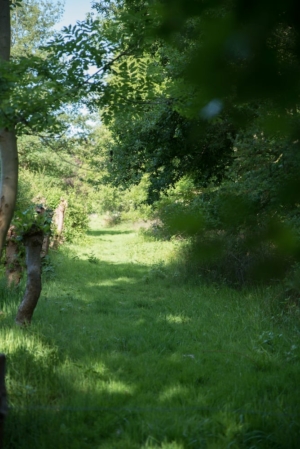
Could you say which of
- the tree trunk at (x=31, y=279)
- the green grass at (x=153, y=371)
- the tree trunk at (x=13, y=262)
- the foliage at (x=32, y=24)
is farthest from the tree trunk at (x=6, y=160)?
the foliage at (x=32, y=24)

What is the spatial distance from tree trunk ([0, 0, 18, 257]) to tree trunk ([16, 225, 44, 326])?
0.53m

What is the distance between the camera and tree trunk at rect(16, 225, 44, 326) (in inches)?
285

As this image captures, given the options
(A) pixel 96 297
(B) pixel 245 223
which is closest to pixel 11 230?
(A) pixel 96 297

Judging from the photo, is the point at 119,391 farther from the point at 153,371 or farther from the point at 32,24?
the point at 32,24

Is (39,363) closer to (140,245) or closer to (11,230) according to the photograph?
(11,230)

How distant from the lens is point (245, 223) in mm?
1749

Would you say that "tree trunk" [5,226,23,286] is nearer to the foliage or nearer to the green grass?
the green grass

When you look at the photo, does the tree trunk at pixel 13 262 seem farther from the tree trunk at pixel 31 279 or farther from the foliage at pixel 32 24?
the foliage at pixel 32 24

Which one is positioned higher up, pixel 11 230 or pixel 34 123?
pixel 34 123

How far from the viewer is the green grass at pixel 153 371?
4234 millimetres

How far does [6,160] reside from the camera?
262 inches

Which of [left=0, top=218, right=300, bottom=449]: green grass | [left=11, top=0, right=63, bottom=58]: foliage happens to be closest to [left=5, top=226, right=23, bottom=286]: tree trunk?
[left=0, top=218, right=300, bottom=449]: green grass

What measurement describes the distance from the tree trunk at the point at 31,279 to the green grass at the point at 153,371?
0.20 m

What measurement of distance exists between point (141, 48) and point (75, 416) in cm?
391
